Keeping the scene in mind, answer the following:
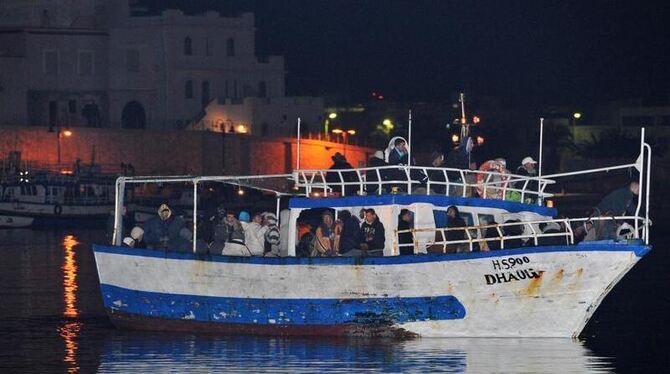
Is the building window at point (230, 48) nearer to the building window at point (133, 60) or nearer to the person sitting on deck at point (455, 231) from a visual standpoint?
the building window at point (133, 60)

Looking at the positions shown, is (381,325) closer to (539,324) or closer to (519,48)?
(539,324)

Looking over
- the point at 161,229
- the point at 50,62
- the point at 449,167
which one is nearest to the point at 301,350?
the point at 161,229

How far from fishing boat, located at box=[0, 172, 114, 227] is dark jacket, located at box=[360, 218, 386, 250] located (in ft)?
190

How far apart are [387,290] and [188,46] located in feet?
286

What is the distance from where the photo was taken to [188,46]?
403 feet

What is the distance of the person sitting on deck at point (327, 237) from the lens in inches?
1491

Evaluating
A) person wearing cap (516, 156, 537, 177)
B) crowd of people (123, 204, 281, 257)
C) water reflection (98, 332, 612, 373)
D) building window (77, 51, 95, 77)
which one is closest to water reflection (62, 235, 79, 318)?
crowd of people (123, 204, 281, 257)

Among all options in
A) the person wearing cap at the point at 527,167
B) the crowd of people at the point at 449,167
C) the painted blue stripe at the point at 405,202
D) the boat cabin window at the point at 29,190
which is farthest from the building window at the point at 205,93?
the painted blue stripe at the point at 405,202

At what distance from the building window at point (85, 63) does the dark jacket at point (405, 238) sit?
3461 inches

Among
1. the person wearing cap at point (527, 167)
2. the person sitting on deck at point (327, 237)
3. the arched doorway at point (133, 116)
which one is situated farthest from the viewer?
the arched doorway at point (133, 116)

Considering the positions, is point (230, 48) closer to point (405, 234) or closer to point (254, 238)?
point (254, 238)

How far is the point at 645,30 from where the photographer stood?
187000 millimetres

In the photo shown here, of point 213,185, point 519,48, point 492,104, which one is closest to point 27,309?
point 213,185

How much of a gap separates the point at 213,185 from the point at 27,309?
218ft
